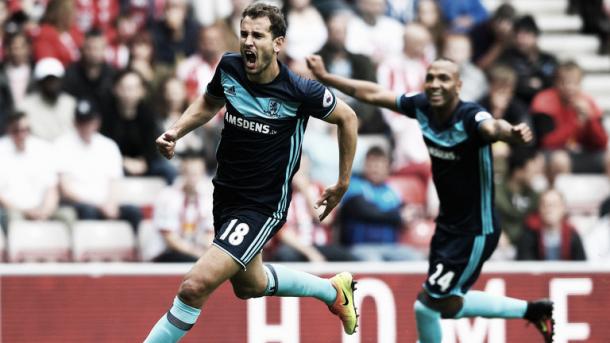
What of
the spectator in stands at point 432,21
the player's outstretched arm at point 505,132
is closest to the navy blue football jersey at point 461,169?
the player's outstretched arm at point 505,132

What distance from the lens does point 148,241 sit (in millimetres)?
11250

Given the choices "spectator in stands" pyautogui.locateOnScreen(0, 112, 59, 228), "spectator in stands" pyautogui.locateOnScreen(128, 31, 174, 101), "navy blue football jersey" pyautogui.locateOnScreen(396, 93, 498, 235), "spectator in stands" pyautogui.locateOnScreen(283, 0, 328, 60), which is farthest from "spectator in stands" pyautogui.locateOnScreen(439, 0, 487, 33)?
"navy blue football jersey" pyautogui.locateOnScreen(396, 93, 498, 235)

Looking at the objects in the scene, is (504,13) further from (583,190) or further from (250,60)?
(250,60)

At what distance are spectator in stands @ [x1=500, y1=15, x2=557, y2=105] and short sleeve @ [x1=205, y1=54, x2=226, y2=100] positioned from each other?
Result: 256 inches

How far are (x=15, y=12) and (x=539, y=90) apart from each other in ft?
18.2

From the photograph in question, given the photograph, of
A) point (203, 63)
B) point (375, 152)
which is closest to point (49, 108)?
point (203, 63)

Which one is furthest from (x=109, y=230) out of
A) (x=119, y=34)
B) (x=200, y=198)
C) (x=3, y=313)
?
(x=119, y=34)

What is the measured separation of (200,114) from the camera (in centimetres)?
795

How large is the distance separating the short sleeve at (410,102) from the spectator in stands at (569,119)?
4533 millimetres

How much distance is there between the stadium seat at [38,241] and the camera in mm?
10961

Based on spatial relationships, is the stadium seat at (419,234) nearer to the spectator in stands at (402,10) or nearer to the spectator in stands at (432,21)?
the spectator in stands at (432,21)

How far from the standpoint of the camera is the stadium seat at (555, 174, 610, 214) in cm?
1259

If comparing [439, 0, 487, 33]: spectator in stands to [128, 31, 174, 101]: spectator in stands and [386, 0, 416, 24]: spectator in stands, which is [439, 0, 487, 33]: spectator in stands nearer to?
[386, 0, 416, 24]: spectator in stands

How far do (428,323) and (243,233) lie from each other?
1.76 meters
